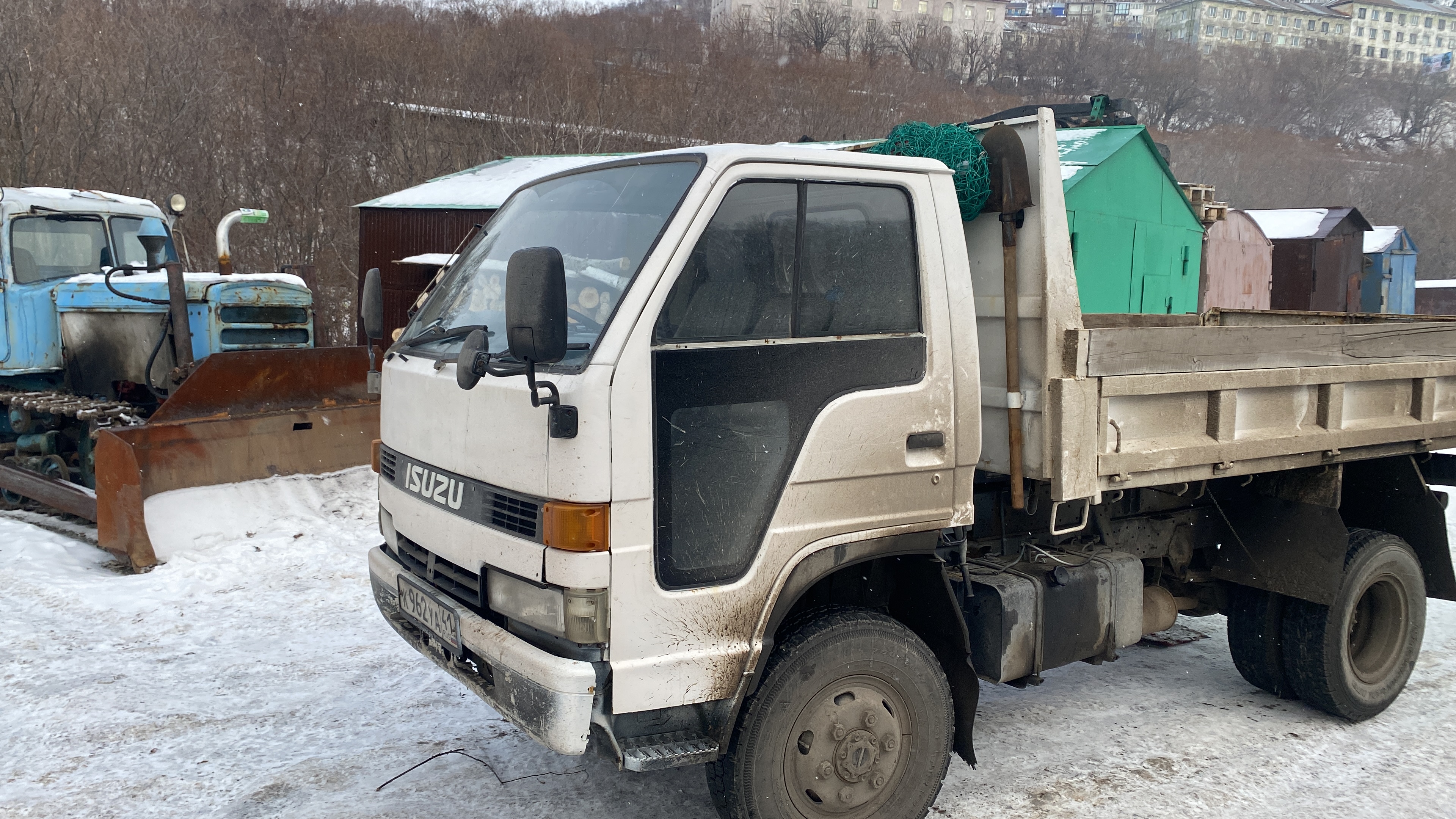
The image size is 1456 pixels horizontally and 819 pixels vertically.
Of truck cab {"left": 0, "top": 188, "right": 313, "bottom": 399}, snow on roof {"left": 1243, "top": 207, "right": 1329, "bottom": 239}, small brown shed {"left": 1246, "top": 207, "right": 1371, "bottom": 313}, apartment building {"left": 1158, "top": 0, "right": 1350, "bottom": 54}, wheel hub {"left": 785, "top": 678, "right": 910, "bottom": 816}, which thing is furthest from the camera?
apartment building {"left": 1158, "top": 0, "right": 1350, "bottom": 54}

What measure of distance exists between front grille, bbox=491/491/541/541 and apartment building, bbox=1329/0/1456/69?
146 metres

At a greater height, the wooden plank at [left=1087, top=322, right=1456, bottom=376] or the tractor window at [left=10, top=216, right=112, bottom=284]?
the tractor window at [left=10, top=216, right=112, bottom=284]

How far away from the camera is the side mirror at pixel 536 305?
104 inches

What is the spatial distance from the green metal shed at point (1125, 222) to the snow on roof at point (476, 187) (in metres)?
7.03

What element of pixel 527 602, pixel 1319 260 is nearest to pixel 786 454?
pixel 527 602

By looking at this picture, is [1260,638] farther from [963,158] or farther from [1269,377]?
[963,158]

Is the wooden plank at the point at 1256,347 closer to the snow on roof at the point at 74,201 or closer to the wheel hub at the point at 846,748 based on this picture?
the wheel hub at the point at 846,748

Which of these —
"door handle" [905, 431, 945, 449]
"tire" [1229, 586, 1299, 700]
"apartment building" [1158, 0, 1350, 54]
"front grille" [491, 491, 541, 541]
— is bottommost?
"tire" [1229, 586, 1299, 700]

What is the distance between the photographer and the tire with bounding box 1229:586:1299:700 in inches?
185

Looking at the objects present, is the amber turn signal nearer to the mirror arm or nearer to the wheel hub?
the mirror arm

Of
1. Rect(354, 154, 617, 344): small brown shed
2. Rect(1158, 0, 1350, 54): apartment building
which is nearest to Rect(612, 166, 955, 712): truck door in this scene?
Rect(354, 154, 617, 344): small brown shed

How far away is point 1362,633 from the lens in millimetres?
4840

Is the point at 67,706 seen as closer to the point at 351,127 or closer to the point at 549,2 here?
the point at 351,127

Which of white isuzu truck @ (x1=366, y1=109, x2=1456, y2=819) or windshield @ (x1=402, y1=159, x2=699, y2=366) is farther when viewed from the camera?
windshield @ (x1=402, y1=159, x2=699, y2=366)
